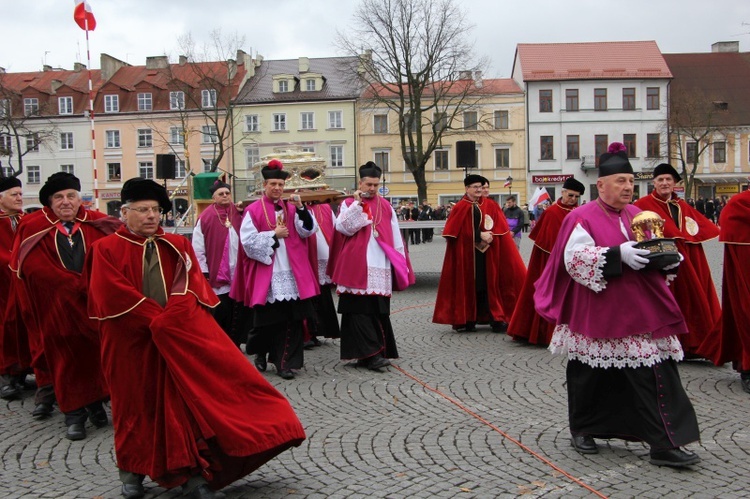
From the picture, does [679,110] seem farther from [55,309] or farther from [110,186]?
[55,309]

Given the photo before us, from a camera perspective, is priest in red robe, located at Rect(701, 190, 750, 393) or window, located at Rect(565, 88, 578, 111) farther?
window, located at Rect(565, 88, 578, 111)

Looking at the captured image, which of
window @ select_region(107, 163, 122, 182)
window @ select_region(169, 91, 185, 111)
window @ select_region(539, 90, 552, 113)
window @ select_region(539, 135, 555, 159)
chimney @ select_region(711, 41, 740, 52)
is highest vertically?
chimney @ select_region(711, 41, 740, 52)

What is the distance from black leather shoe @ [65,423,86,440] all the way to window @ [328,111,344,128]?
49153mm

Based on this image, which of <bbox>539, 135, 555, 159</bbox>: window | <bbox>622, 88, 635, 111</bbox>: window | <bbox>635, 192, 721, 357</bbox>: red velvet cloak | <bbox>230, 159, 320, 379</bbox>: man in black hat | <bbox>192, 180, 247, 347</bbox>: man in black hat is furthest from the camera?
<bbox>539, 135, 555, 159</bbox>: window

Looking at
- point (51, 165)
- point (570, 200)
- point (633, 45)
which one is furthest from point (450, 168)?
point (570, 200)

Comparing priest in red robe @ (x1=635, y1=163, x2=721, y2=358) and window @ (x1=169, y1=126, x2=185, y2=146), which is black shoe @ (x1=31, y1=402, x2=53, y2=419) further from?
window @ (x1=169, y1=126, x2=185, y2=146)

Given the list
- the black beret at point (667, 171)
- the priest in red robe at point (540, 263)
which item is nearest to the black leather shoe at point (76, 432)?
the priest in red robe at point (540, 263)

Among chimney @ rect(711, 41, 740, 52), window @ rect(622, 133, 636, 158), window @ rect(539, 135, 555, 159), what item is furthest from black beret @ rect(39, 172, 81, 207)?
chimney @ rect(711, 41, 740, 52)

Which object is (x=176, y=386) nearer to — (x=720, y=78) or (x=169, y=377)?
(x=169, y=377)

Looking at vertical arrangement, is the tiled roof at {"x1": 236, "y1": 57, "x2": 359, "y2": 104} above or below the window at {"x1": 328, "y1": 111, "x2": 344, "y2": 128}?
above

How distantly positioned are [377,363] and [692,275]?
323cm

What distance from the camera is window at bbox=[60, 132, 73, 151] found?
183 feet

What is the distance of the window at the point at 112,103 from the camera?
55.6 metres

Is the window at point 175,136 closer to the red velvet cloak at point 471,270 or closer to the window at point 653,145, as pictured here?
the window at point 653,145
